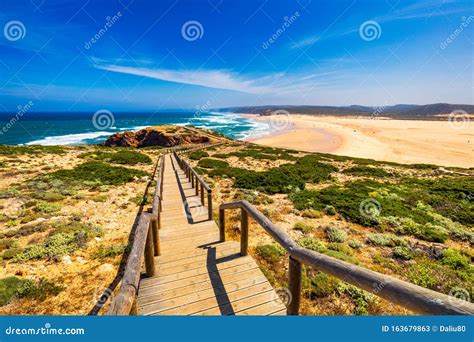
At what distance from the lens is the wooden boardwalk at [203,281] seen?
11.5ft

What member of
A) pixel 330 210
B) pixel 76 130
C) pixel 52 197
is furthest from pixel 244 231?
pixel 76 130

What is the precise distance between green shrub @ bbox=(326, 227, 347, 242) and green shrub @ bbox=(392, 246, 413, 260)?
54.1 inches

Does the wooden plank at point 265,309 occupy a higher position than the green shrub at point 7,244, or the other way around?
the green shrub at point 7,244

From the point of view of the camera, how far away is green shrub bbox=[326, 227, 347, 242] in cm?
717

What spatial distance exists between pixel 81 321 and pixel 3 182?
1428 cm

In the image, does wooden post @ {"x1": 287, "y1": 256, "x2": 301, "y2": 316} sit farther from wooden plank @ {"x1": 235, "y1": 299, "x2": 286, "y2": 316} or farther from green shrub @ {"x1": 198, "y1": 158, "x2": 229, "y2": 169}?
green shrub @ {"x1": 198, "y1": 158, "x2": 229, "y2": 169}

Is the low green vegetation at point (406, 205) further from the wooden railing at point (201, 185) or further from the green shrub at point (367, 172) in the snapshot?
the wooden railing at point (201, 185)

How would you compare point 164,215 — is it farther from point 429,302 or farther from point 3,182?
point 3,182

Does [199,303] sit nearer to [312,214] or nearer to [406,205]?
[312,214]

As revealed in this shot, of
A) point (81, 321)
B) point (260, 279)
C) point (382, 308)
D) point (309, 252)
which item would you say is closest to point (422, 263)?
point (382, 308)

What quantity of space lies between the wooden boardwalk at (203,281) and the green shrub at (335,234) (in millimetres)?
3666

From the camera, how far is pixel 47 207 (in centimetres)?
871

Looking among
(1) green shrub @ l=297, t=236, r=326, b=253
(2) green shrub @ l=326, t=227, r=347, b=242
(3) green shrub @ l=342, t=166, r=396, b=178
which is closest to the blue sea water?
(3) green shrub @ l=342, t=166, r=396, b=178

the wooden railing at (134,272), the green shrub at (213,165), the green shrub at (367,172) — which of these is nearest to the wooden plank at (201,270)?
the wooden railing at (134,272)
